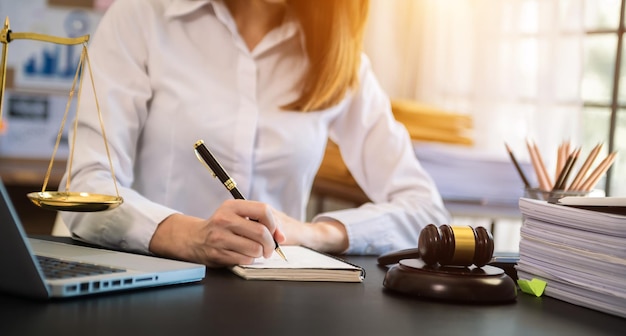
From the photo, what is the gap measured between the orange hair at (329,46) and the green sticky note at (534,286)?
754 mm

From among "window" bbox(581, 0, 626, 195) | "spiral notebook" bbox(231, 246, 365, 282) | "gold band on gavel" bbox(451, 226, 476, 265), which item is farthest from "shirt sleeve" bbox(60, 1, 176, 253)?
"window" bbox(581, 0, 626, 195)

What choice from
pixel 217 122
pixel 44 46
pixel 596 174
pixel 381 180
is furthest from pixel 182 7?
pixel 44 46

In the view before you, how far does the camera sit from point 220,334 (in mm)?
739

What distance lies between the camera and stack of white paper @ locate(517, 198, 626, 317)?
0.94 m

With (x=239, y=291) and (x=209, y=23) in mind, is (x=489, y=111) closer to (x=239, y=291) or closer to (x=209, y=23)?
(x=209, y=23)

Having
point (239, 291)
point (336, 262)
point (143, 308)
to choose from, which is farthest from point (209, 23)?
point (143, 308)

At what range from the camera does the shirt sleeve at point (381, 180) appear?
1.48 metres

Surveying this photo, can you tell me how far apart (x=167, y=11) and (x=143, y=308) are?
3.12 ft

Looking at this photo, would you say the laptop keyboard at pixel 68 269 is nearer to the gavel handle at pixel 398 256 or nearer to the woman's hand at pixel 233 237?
the woman's hand at pixel 233 237

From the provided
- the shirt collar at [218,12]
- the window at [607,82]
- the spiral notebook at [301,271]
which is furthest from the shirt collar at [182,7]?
the window at [607,82]

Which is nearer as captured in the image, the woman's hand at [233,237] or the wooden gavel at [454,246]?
the wooden gavel at [454,246]

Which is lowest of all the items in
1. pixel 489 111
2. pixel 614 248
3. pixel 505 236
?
pixel 505 236

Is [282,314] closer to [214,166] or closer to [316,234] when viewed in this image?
[214,166]

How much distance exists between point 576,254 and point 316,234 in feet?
1.64
